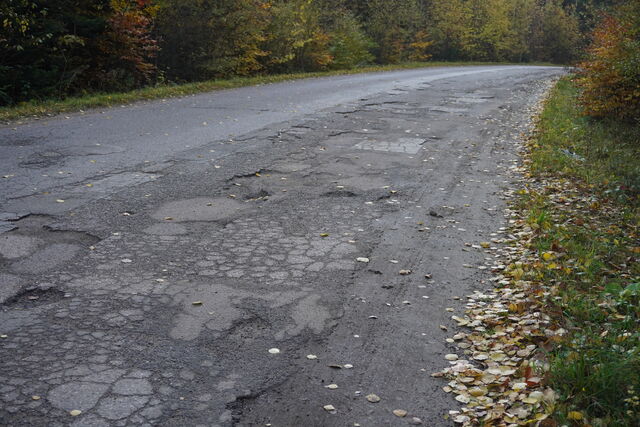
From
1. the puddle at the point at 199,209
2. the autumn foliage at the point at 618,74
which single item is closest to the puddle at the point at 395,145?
the puddle at the point at 199,209

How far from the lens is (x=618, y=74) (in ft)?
38.7

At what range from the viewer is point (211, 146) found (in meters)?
9.34

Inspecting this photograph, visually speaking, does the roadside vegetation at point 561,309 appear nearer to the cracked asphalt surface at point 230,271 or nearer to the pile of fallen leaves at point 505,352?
the pile of fallen leaves at point 505,352

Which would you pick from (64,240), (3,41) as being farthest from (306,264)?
(3,41)

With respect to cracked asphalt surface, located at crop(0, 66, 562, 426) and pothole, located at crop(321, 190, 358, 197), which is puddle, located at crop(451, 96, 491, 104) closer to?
cracked asphalt surface, located at crop(0, 66, 562, 426)

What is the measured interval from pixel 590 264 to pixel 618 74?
803cm

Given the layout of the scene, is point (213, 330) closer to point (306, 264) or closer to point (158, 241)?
point (306, 264)

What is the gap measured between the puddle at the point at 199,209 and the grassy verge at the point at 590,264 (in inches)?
125

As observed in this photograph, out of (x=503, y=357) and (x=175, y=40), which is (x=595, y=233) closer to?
(x=503, y=357)

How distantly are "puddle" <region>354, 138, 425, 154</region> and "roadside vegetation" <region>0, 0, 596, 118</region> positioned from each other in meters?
6.40

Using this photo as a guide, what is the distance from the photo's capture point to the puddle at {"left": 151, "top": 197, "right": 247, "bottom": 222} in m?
6.16

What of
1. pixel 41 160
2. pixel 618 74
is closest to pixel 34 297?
pixel 41 160

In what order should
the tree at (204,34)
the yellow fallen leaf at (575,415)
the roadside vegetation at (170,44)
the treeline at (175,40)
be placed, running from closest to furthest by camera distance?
the yellow fallen leaf at (575,415), the roadside vegetation at (170,44), the treeline at (175,40), the tree at (204,34)

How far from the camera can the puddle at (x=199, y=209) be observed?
6164mm
